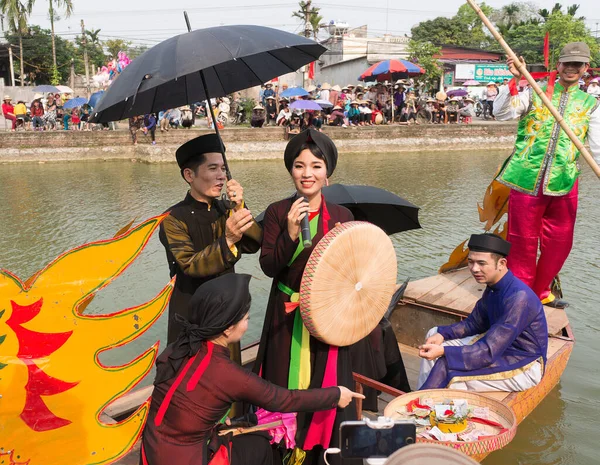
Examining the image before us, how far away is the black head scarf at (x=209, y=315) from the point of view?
2355 mm

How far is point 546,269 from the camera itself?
486 centimetres

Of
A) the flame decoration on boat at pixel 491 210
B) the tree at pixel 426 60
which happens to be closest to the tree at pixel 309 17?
the tree at pixel 426 60

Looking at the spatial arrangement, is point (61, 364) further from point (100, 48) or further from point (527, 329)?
point (100, 48)

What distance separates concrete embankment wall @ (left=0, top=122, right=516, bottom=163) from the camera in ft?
58.3

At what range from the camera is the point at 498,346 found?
343 centimetres

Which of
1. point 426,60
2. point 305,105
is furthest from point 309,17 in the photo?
point 305,105

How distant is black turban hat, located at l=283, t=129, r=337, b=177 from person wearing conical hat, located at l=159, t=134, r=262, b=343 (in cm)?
31

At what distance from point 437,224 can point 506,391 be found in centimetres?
623

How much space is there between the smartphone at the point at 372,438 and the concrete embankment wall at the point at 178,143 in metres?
15.9

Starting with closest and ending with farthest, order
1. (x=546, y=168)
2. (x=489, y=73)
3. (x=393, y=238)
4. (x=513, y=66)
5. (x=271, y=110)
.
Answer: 1. (x=513, y=66)
2. (x=546, y=168)
3. (x=393, y=238)
4. (x=271, y=110)
5. (x=489, y=73)

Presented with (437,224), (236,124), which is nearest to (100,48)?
(236,124)

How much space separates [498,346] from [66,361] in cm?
233

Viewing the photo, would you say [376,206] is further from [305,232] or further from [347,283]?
[305,232]

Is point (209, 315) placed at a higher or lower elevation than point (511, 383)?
higher
